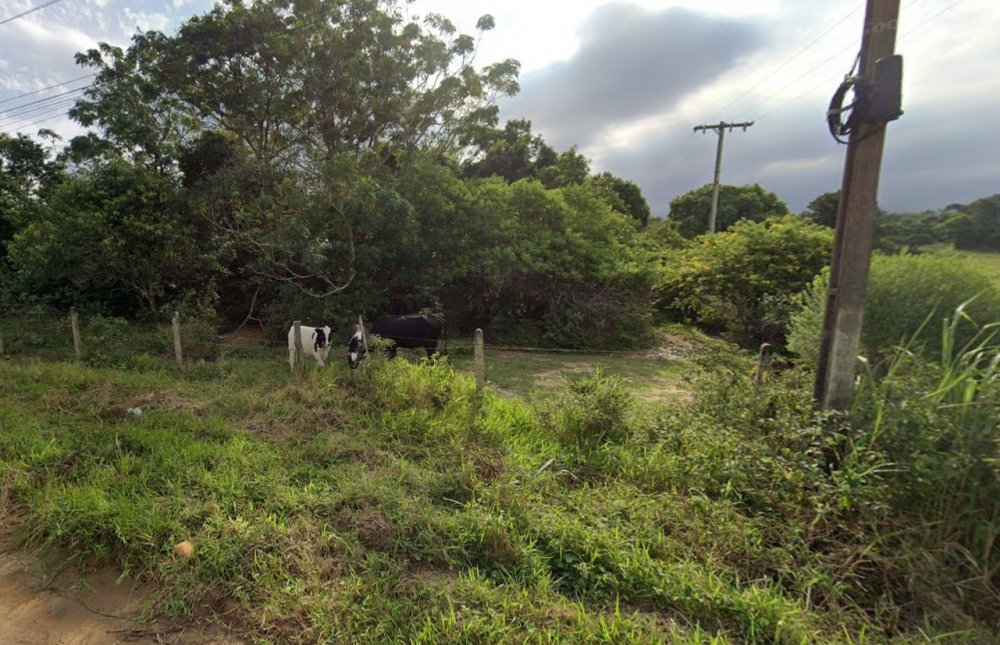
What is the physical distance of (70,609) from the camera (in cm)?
238

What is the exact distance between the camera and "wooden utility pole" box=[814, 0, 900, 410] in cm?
338

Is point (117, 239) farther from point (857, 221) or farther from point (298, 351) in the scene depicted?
point (857, 221)

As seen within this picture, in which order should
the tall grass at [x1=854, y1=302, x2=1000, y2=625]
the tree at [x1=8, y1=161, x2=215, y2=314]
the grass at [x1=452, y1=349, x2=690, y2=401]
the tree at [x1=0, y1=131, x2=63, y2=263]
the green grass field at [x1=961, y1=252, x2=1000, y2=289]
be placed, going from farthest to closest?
1. the tree at [x1=0, y1=131, x2=63, y2=263]
2. the tree at [x1=8, y1=161, x2=215, y2=314]
3. the grass at [x1=452, y1=349, x2=690, y2=401]
4. the green grass field at [x1=961, y1=252, x2=1000, y2=289]
5. the tall grass at [x1=854, y1=302, x2=1000, y2=625]

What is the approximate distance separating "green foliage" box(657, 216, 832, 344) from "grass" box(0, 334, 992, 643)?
6909 mm

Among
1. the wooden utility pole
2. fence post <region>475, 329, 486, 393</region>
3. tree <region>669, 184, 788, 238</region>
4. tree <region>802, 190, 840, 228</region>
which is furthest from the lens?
tree <region>669, 184, 788, 238</region>

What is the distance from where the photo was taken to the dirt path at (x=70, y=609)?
220 cm

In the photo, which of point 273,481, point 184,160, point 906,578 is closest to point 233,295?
point 184,160

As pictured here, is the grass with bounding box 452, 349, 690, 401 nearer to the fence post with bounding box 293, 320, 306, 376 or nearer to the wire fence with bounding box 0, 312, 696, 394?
the wire fence with bounding box 0, 312, 696, 394

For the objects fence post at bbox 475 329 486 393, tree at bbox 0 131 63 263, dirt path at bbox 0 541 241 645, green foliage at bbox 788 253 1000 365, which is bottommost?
dirt path at bbox 0 541 241 645

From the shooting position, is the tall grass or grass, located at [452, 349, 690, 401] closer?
the tall grass

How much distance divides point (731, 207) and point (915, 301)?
22.9 meters

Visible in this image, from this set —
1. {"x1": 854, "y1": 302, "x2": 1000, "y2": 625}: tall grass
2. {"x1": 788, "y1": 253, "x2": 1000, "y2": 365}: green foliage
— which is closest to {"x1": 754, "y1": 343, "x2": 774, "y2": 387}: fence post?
{"x1": 788, "y1": 253, "x2": 1000, "y2": 365}: green foliage

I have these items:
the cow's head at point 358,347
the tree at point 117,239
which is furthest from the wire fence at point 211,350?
the tree at point 117,239

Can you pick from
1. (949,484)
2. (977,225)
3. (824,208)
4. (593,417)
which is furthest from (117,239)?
(824,208)
